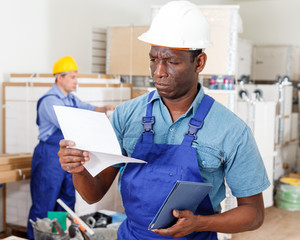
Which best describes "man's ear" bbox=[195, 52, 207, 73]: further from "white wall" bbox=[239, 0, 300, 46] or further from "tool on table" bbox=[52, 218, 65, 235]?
"white wall" bbox=[239, 0, 300, 46]

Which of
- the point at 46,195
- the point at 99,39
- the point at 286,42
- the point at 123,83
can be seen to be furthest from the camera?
the point at 286,42

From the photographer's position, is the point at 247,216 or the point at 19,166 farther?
the point at 19,166

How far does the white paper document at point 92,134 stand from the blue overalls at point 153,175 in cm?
10

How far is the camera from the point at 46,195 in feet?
14.1

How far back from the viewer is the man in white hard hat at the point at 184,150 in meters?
1.49

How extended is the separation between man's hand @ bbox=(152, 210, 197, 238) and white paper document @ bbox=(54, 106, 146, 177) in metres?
0.23

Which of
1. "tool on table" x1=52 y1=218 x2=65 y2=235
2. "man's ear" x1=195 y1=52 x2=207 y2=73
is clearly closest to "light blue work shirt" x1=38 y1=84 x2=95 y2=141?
"tool on table" x1=52 y1=218 x2=65 y2=235

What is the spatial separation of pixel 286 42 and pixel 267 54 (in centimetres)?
126

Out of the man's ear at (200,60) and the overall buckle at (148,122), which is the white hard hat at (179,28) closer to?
the man's ear at (200,60)

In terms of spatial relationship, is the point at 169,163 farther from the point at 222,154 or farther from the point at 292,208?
the point at 292,208

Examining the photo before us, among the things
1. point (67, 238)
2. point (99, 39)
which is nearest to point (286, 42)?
point (99, 39)

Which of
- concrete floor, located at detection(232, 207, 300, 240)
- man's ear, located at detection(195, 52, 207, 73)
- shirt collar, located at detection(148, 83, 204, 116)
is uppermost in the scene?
man's ear, located at detection(195, 52, 207, 73)

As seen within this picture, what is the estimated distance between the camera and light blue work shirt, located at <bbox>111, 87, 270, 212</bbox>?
1512 millimetres

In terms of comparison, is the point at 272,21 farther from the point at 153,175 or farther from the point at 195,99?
the point at 153,175
